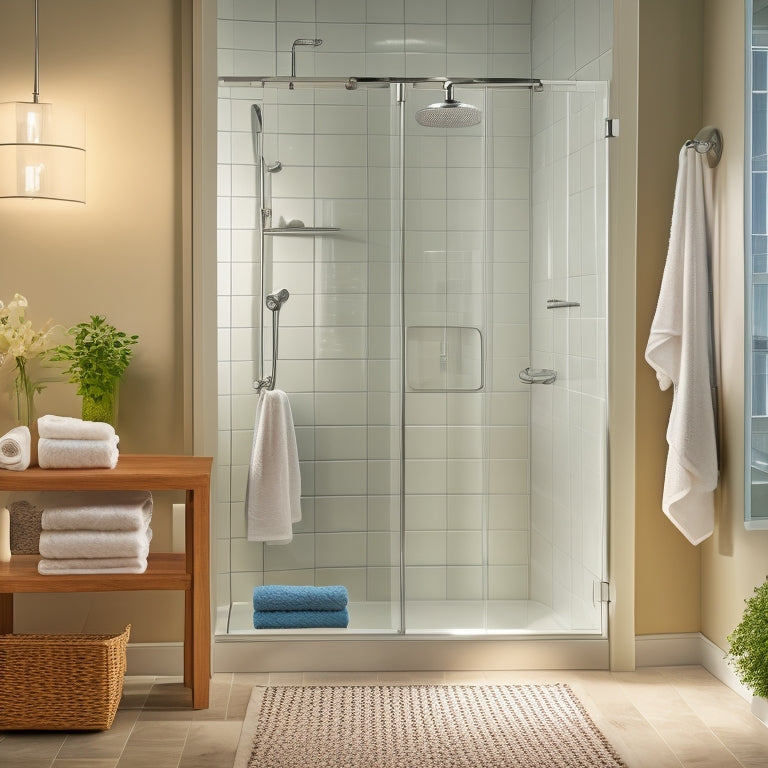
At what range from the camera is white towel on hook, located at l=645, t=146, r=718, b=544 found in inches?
120

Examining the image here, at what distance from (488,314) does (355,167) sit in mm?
656

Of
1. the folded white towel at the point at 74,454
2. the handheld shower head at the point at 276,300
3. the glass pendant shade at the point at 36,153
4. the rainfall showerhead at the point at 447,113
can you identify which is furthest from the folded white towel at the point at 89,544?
the rainfall showerhead at the point at 447,113

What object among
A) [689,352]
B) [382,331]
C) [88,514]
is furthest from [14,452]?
[689,352]

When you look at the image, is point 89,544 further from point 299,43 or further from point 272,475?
point 299,43

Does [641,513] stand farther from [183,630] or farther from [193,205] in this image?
[193,205]

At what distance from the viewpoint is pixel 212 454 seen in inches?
124

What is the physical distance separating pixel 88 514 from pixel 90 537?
0.07 metres

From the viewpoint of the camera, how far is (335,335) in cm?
317

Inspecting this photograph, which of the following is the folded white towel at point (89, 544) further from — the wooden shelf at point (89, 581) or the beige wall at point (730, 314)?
the beige wall at point (730, 314)

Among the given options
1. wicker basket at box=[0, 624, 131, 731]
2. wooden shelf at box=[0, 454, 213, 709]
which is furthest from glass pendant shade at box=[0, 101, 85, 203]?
wicker basket at box=[0, 624, 131, 731]

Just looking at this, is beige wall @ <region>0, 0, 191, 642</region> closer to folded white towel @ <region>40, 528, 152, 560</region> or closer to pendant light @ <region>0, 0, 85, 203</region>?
pendant light @ <region>0, 0, 85, 203</region>

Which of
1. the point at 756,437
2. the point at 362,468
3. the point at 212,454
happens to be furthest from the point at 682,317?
the point at 212,454

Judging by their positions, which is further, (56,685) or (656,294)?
(656,294)

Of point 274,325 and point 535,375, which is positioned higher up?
point 274,325
